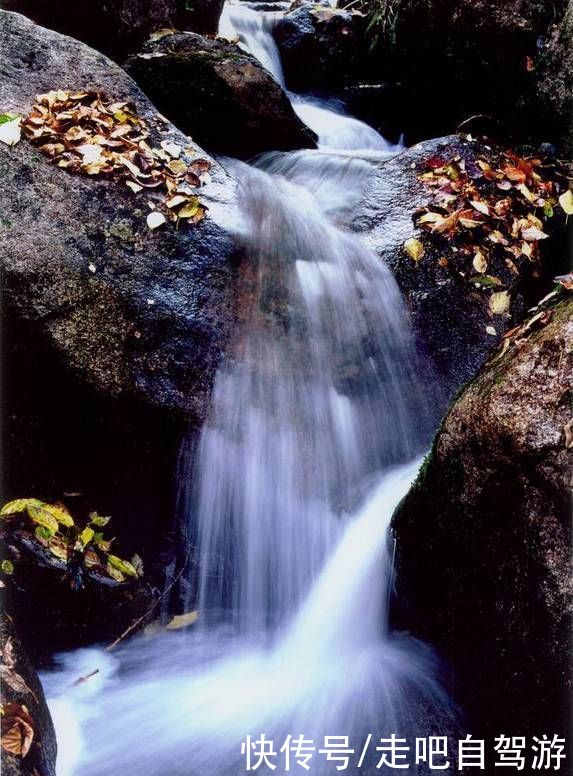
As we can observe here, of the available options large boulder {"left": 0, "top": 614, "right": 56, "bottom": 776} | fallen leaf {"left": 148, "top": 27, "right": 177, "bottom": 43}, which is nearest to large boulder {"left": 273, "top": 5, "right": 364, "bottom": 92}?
fallen leaf {"left": 148, "top": 27, "right": 177, "bottom": 43}

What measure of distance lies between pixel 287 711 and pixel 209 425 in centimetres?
151

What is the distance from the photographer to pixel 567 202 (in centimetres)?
498

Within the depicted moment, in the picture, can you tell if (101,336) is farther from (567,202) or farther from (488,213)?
(567,202)

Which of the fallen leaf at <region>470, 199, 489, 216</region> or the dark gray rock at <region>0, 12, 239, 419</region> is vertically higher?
the fallen leaf at <region>470, 199, 489, 216</region>

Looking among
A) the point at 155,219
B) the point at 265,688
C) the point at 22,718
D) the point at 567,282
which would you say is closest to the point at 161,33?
the point at 155,219

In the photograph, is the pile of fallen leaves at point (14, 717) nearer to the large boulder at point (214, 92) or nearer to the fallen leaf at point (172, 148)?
the fallen leaf at point (172, 148)

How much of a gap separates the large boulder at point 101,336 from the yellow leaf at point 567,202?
2803 mm

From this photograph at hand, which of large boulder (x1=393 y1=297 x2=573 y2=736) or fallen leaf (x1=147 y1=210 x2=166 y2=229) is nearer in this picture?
large boulder (x1=393 y1=297 x2=573 y2=736)

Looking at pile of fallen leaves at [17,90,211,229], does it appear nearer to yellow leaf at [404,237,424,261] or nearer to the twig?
yellow leaf at [404,237,424,261]

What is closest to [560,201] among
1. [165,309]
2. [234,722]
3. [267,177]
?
[267,177]

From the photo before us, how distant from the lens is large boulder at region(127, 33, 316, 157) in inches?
225

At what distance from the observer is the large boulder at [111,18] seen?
5605 mm

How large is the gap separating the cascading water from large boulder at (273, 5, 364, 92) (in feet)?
14.0

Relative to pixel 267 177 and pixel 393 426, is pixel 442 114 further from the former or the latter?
pixel 393 426
